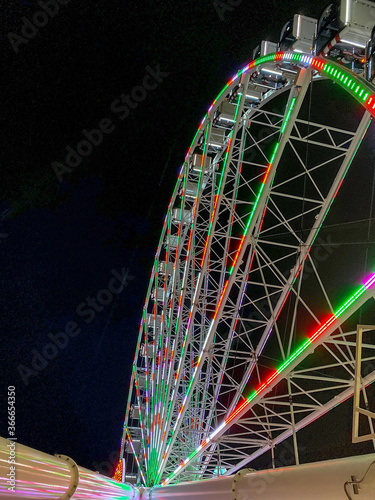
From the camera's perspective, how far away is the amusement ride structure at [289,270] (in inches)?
338

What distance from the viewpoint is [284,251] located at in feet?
74.9

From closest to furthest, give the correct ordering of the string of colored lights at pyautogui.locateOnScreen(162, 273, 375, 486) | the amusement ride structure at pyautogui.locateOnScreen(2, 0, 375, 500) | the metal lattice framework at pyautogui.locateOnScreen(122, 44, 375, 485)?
1. the string of colored lights at pyautogui.locateOnScreen(162, 273, 375, 486)
2. the amusement ride structure at pyautogui.locateOnScreen(2, 0, 375, 500)
3. the metal lattice framework at pyautogui.locateOnScreen(122, 44, 375, 485)

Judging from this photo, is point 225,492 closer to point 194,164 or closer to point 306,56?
point 306,56

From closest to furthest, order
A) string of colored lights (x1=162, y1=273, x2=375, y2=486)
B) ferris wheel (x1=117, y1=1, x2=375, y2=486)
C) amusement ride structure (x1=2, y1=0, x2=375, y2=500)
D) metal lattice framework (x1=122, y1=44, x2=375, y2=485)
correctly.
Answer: string of colored lights (x1=162, y1=273, x2=375, y2=486), amusement ride structure (x1=2, y1=0, x2=375, y2=500), ferris wheel (x1=117, y1=1, x2=375, y2=486), metal lattice framework (x1=122, y1=44, x2=375, y2=485)

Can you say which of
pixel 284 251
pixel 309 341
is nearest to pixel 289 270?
pixel 284 251

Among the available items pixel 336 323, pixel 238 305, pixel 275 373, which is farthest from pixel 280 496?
pixel 238 305

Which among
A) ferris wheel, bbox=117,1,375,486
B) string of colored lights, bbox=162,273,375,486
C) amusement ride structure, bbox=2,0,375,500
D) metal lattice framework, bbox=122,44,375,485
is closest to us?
string of colored lights, bbox=162,273,375,486

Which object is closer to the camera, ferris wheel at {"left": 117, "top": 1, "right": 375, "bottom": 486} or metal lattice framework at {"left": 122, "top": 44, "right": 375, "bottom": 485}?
ferris wheel at {"left": 117, "top": 1, "right": 375, "bottom": 486}

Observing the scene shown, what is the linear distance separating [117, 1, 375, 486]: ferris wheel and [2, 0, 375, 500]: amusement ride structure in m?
0.05

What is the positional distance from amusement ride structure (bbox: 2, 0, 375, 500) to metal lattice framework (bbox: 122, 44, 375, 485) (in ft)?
0.18

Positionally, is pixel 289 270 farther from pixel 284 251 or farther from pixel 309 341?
pixel 309 341

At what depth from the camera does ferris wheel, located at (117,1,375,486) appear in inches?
383

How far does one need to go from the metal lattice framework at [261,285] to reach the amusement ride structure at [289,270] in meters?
0.06

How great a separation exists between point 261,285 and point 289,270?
1.28 meters
